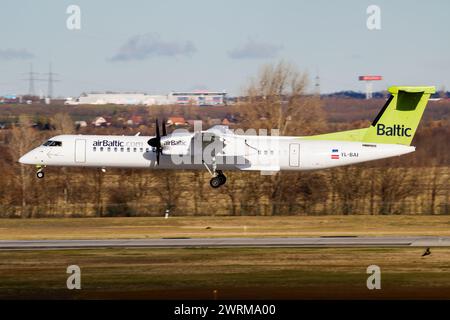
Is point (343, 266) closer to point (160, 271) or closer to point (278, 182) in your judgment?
point (160, 271)

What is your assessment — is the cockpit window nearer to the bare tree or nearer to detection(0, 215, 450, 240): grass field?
detection(0, 215, 450, 240): grass field

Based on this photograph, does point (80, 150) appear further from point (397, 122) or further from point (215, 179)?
point (397, 122)

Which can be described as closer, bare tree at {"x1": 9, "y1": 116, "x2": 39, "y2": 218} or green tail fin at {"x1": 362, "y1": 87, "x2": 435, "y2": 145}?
green tail fin at {"x1": 362, "y1": 87, "x2": 435, "y2": 145}

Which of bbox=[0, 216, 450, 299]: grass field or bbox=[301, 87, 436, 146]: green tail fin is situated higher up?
bbox=[301, 87, 436, 146]: green tail fin

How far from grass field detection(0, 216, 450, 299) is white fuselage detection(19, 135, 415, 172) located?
466 centimetres

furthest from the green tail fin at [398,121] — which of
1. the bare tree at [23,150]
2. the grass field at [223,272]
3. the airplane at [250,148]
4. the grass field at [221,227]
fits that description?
the bare tree at [23,150]

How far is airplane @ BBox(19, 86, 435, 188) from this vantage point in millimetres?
42906

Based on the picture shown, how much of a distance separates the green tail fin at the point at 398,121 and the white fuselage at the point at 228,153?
1.72 feet

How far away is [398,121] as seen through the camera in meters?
43.3

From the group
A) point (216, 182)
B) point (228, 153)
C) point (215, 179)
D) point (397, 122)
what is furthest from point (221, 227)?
point (397, 122)

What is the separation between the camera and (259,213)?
56.0 m

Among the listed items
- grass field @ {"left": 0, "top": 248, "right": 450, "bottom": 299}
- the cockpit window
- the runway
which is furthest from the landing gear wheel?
grass field @ {"left": 0, "top": 248, "right": 450, "bottom": 299}

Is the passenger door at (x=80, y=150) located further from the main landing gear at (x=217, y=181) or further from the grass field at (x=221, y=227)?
the main landing gear at (x=217, y=181)

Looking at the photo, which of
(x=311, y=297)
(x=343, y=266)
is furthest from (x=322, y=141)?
(x=311, y=297)
